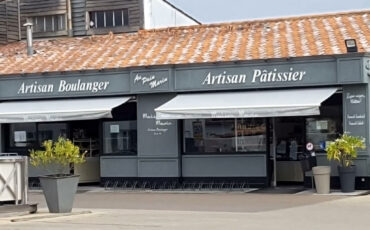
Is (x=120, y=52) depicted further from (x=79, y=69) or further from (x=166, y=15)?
(x=166, y=15)

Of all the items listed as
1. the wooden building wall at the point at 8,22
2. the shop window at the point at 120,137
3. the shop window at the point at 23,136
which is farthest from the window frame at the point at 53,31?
the shop window at the point at 120,137

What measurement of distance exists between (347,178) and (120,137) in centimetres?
750

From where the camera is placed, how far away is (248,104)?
20.1 m

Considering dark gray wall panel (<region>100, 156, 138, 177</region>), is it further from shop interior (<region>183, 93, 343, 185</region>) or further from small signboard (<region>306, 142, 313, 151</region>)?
small signboard (<region>306, 142, 313, 151</region>)

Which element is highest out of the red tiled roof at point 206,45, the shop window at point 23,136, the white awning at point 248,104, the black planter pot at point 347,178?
the red tiled roof at point 206,45

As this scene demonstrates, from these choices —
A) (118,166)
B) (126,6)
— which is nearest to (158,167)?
(118,166)

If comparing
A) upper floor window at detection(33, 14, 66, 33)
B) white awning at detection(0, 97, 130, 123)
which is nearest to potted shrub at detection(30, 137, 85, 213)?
white awning at detection(0, 97, 130, 123)

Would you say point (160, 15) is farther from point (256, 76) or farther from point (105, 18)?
point (256, 76)

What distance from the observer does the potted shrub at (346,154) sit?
62.7 ft

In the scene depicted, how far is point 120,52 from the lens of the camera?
25.0m

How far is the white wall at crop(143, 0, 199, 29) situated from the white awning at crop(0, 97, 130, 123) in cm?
898

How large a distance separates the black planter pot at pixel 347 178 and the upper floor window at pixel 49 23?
1702 cm

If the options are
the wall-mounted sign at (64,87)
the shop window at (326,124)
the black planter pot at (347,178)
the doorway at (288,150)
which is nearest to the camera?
the black planter pot at (347,178)

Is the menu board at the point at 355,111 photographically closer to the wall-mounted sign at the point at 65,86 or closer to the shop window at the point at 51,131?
the wall-mounted sign at the point at 65,86
